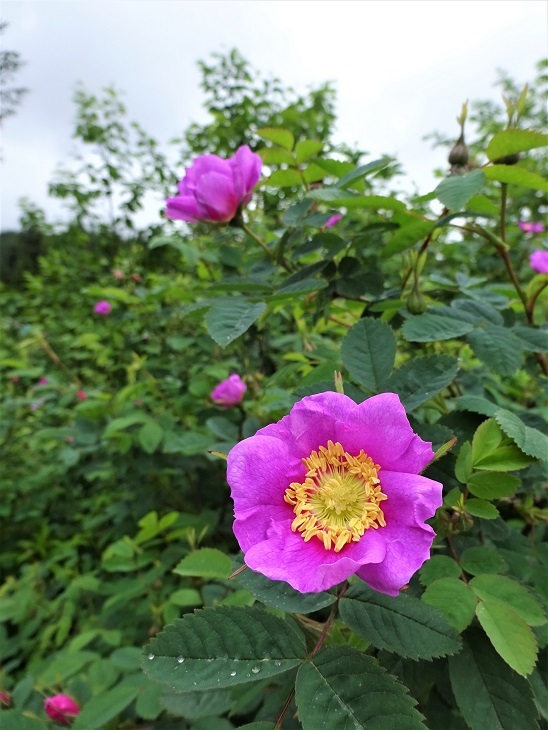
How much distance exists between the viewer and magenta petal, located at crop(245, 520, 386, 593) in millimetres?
359

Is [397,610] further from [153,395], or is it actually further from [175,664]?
[153,395]

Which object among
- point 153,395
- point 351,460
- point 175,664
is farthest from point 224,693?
point 153,395

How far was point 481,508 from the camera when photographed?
1.56 ft

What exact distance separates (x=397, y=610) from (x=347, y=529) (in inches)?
3.2

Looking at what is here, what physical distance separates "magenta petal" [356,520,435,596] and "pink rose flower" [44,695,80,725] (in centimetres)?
69

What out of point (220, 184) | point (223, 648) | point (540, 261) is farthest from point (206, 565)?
point (540, 261)

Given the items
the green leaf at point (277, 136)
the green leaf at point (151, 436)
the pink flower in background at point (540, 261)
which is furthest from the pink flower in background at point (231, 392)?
the pink flower in background at point (540, 261)

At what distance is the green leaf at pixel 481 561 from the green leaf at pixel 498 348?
22cm

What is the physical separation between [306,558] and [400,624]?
0.10 metres

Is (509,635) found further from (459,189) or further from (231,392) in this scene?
(231,392)

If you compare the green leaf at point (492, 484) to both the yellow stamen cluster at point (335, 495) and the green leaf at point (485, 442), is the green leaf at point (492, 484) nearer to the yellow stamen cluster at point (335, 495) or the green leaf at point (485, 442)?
the green leaf at point (485, 442)

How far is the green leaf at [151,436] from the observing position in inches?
47.4

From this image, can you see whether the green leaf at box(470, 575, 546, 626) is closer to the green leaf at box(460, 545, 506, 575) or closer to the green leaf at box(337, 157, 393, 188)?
the green leaf at box(460, 545, 506, 575)

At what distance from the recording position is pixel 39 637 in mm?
1412
